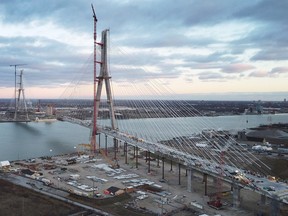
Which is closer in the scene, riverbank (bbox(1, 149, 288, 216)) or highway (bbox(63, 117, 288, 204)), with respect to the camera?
highway (bbox(63, 117, 288, 204))

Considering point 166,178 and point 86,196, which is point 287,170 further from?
point 86,196

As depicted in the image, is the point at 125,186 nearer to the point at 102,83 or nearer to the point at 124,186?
the point at 124,186

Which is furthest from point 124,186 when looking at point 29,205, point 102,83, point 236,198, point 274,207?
point 102,83

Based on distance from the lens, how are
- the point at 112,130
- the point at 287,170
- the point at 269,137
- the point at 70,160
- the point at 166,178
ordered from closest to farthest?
the point at 166,178 < the point at 287,170 < the point at 70,160 < the point at 112,130 < the point at 269,137

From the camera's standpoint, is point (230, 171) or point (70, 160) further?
point (70, 160)

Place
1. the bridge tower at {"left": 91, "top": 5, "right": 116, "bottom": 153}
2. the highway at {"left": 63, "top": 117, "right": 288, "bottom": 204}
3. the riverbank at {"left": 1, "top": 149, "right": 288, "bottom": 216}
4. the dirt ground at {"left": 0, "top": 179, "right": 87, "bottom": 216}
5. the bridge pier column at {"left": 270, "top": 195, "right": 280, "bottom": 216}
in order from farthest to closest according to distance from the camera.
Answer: the bridge tower at {"left": 91, "top": 5, "right": 116, "bottom": 153} < the riverbank at {"left": 1, "top": 149, "right": 288, "bottom": 216} < the dirt ground at {"left": 0, "top": 179, "right": 87, "bottom": 216} < the highway at {"left": 63, "top": 117, "right": 288, "bottom": 204} < the bridge pier column at {"left": 270, "top": 195, "right": 280, "bottom": 216}

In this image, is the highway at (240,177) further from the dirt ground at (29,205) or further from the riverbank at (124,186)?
the dirt ground at (29,205)

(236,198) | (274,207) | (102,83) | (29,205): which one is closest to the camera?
(274,207)

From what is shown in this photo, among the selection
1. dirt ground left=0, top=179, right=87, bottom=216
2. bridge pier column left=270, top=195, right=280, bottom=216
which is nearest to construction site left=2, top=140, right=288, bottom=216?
dirt ground left=0, top=179, right=87, bottom=216

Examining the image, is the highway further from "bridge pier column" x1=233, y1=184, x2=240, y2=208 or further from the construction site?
the construction site

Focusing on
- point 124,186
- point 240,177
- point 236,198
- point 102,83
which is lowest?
point 124,186

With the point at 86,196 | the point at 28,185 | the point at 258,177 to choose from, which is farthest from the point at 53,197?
the point at 258,177
